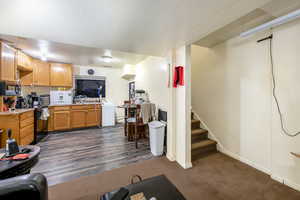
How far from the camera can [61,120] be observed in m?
4.21

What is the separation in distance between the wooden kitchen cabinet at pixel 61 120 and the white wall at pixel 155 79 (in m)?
2.72

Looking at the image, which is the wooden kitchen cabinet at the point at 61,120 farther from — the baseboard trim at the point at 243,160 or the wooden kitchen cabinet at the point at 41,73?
the baseboard trim at the point at 243,160

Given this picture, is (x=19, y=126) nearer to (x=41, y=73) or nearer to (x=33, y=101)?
(x=33, y=101)

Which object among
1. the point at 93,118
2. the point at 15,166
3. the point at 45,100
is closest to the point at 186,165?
the point at 15,166

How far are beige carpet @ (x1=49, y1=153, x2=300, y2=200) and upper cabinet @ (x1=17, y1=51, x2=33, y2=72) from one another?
11.0 feet

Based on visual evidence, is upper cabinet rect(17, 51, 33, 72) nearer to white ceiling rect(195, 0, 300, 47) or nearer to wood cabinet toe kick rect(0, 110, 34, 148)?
wood cabinet toe kick rect(0, 110, 34, 148)

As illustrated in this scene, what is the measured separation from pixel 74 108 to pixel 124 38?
11.7 ft

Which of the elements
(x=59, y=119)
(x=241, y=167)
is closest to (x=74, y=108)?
(x=59, y=119)

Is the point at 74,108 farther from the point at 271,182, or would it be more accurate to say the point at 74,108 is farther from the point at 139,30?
the point at 271,182

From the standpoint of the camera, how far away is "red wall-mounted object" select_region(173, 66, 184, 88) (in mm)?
2271

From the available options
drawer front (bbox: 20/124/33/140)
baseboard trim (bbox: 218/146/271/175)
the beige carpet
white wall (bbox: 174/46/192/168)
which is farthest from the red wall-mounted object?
drawer front (bbox: 20/124/33/140)

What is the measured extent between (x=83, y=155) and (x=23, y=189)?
2.23m

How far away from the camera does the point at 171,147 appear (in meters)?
2.50

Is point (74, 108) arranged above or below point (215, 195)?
above
